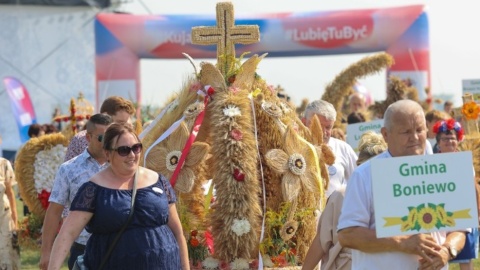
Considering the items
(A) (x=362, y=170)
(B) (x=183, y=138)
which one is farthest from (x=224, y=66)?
(A) (x=362, y=170)

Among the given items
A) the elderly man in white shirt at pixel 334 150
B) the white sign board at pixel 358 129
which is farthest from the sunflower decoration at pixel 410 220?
the white sign board at pixel 358 129

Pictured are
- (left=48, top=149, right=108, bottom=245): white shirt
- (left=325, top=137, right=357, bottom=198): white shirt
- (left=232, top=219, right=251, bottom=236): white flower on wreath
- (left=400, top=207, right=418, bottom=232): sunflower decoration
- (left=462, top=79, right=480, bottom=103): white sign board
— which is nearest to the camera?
(left=400, top=207, right=418, bottom=232): sunflower decoration

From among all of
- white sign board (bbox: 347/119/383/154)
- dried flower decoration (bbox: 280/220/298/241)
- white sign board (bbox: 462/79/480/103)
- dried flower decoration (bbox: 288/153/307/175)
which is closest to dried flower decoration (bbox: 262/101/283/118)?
dried flower decoration (bbox: 288/153/307/175)

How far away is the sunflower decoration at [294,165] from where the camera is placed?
27.5 ft

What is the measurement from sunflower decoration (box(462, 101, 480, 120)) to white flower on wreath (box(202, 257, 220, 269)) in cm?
448

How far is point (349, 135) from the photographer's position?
12914 millimetres

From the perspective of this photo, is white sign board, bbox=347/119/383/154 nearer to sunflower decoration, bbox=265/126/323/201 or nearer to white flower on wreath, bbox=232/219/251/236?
sunflower decoration, bbox=265/126/323/201

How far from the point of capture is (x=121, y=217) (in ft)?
19.8

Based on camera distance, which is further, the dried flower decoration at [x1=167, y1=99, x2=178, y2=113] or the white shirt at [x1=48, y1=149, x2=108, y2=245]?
the dried flower decoration at [x1=167, y1=99, x2=178, y2=113]

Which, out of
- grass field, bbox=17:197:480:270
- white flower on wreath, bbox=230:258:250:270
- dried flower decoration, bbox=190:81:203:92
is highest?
dried flower decoration, bbox=190:81:203:92

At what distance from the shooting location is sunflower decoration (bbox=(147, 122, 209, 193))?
28.0ft

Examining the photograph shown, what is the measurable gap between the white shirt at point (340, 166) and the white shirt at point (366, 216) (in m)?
3.76

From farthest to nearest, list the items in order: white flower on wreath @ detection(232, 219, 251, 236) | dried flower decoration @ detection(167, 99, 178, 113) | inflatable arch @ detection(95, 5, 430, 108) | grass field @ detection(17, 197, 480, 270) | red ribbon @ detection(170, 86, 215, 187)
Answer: inflatable arch @ detection(95, 5, 430, 108), grass field @ detection(17, 197, 480, 270), dried flower decoration @ detection(167, 99, 178, 113), red ribbon @ detection(170, 86, 215, 187), white flower on wreath @ detection(232, 219, 251, 236)

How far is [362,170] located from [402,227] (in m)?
0.37
